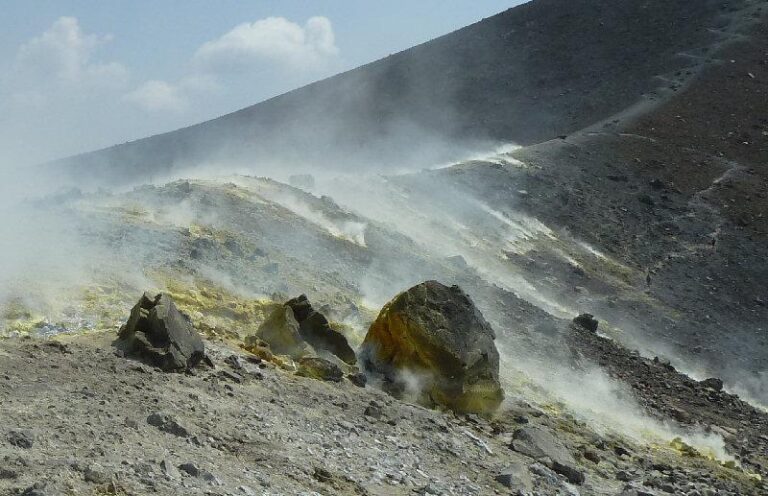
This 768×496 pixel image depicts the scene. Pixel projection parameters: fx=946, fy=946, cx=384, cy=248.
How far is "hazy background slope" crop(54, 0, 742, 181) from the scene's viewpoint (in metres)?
47.7

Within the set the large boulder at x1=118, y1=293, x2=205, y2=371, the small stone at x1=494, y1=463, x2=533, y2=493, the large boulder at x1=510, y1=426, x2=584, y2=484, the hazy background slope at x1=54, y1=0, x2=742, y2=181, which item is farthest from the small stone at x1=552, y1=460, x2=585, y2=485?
the hazy background slope at x1=54, y1=0, x2=742, y2=181

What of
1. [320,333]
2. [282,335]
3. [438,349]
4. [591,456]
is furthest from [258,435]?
[591,456]

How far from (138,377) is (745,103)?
44.1m

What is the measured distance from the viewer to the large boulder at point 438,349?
13.3m

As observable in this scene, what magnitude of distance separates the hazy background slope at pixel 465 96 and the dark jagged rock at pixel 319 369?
28956 millimetres

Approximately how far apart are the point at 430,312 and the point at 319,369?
2.16m

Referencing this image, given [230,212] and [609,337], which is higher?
[230,212]

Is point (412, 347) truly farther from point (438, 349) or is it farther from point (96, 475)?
point (96, 475)

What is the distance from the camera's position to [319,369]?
12.4 metres

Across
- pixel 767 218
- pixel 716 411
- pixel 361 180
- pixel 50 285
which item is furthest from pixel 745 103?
pixel 50 285

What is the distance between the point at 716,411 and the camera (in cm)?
1817

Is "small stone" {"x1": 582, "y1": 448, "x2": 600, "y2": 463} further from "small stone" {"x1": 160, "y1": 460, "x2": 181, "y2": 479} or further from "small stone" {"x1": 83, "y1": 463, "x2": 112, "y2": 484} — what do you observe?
"small stone" {"x1": 83, "y1": 463, "x2": 112, "y2": 484}

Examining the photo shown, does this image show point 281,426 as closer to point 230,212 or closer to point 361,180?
point 230,212

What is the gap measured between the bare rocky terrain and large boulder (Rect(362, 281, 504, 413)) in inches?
3.3
